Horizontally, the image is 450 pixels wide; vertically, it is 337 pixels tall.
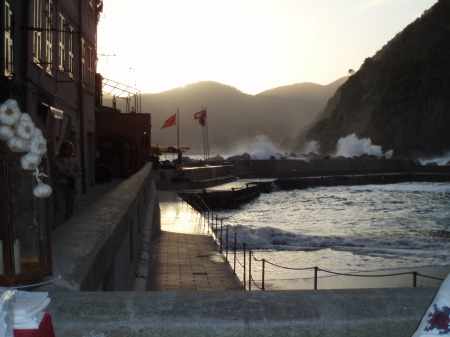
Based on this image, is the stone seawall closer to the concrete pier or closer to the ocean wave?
the ocean wave

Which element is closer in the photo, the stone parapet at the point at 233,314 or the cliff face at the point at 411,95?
the stone parapet at the point at 233,314

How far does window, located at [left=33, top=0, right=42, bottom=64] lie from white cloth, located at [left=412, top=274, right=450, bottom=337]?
1091cm

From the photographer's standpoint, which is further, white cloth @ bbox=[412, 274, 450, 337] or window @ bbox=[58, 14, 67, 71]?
window @ bbox=[58, 14, 67, 71]

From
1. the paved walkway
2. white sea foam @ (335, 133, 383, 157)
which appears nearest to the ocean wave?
the paved walkway

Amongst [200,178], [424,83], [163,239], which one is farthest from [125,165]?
[424,83]

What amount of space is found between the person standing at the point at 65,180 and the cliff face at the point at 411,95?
270 ft

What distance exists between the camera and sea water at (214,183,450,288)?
16.8 m

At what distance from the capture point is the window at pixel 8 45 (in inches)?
396

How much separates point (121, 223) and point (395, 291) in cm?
296

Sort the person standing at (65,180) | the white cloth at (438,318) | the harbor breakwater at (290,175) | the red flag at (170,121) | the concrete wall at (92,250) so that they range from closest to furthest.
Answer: the white cloth at (438,318) → the concrete wall at (92,250) → the person standing at (65,180) → the harbor breakwater at (290,175) → the red flag at (170,121)

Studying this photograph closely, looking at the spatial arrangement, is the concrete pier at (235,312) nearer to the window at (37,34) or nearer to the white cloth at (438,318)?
the white cloth at (438,318)

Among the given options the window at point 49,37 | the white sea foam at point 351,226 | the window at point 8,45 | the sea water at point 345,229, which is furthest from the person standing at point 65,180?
the white sea foam at point 351,226

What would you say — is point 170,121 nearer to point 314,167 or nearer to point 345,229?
point 345,229

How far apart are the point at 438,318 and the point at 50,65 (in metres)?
13.2
